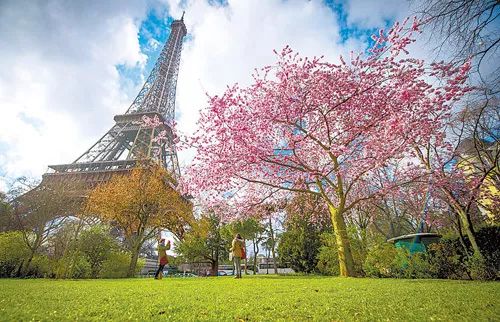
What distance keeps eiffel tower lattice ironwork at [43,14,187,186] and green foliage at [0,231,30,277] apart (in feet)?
25.7

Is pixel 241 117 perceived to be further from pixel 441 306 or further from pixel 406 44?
pixel 441 306

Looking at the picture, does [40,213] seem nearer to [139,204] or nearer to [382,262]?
[139,204]

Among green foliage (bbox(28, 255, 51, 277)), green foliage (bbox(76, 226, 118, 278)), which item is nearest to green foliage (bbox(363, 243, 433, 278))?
green foliage (bbox(76, 226, 118, 278))

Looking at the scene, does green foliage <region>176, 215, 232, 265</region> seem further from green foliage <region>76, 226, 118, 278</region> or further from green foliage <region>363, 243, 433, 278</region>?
green foliage <region>363, 243, 433, 278</region>

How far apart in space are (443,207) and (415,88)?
32.6 feet

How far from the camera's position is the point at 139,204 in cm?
1683

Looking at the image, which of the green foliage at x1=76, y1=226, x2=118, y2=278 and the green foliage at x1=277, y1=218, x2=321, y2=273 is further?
the green foliage at x1=277, y1=218, x2=321, y2=273

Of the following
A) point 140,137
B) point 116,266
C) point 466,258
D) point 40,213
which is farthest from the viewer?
point 140,137

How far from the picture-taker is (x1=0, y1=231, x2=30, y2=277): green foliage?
13133 mm

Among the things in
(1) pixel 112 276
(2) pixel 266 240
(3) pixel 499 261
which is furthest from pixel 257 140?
(2) pixel 266 240

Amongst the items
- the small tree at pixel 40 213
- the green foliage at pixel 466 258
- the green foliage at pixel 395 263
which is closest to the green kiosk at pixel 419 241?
the green foliage at pixel 395 263

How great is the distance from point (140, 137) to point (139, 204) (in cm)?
2028

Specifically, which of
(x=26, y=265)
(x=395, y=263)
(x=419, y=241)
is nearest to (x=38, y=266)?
(x=26, y=265)

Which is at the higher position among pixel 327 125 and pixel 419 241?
pixel 327 125
